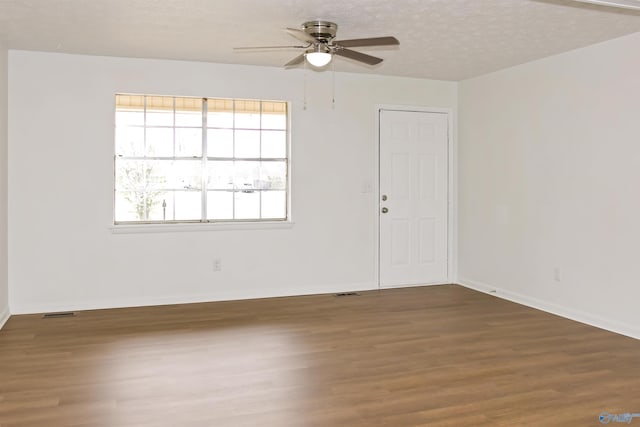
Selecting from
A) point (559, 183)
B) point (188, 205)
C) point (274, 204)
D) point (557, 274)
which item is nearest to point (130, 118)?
point (188, 205)

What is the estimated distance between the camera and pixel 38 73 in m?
5.15

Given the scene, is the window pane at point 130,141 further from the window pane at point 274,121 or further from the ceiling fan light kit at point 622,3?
the ceiling fan light kit at point 622,3

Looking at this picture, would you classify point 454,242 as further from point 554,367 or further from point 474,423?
point 474,423

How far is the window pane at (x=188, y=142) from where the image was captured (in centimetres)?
573

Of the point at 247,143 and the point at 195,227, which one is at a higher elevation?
the point at 247,143

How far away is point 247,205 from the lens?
5.98m

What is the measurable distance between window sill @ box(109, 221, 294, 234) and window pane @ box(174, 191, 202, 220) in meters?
0.17

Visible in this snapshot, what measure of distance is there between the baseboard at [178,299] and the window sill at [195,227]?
69 cm

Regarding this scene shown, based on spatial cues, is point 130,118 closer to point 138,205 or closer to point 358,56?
point 138,205

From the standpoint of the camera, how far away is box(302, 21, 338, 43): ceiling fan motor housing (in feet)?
13.4

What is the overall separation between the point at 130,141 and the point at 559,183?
433cm

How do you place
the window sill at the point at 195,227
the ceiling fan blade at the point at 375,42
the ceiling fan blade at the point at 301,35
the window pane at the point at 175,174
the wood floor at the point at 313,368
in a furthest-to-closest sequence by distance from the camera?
the window pane at the point at 175,174, the window sill at the point at 195,227, the ceiling fan blade at the point at 375,42, the ceiling fan blade at the point at 301,35, the wood floor at the point at 313,368

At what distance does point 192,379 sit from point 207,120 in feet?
→ 10.3

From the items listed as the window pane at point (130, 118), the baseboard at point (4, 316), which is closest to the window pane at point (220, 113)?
the window pane at point (130, 118)
